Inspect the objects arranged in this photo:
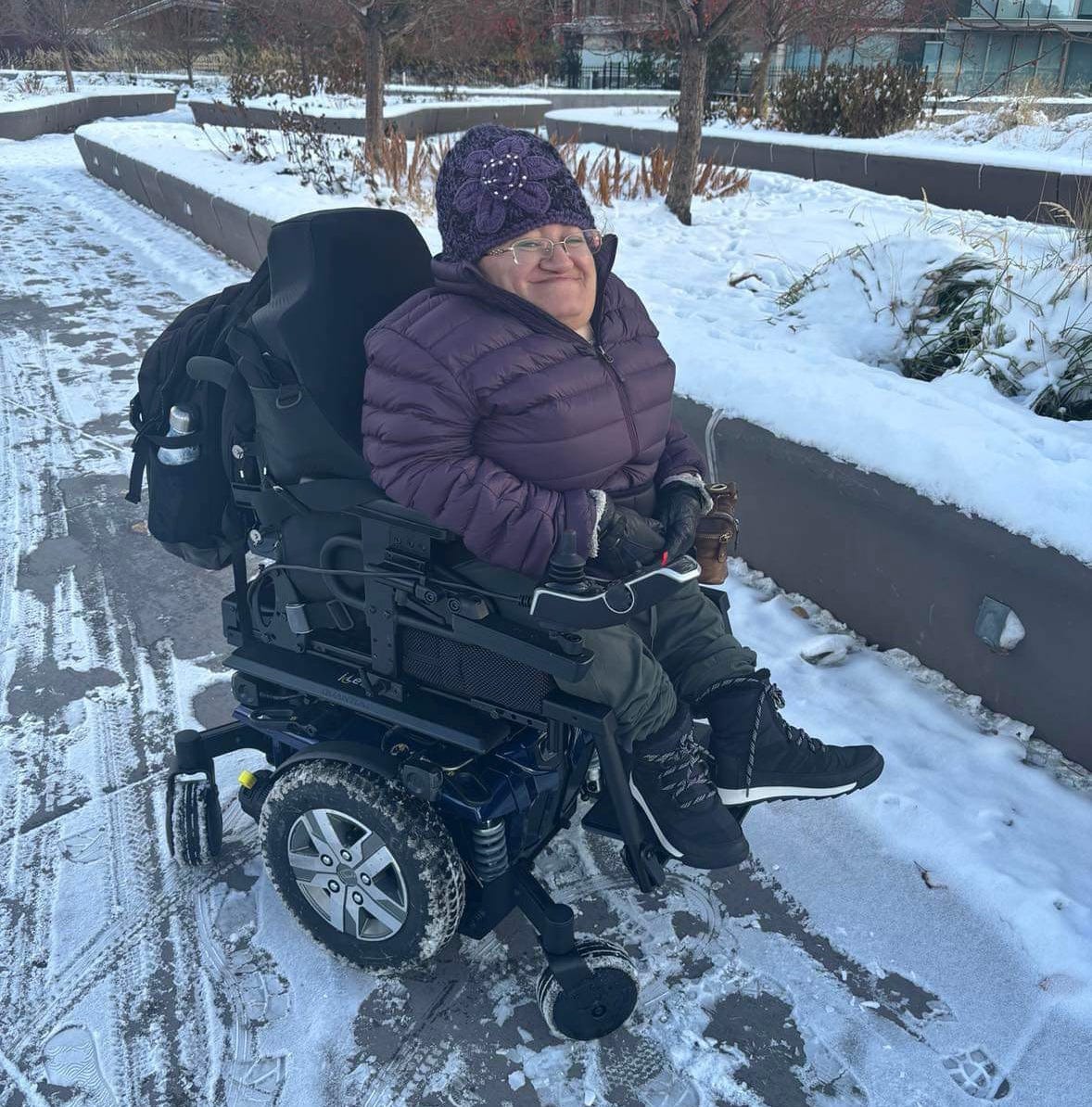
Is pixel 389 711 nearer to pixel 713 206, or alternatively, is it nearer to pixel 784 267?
pixel 784 267

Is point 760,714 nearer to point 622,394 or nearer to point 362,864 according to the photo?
point 622,394

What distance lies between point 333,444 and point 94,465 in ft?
10.9

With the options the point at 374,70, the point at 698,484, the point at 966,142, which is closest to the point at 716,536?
the point at 698,484

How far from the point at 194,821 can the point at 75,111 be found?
899 inches

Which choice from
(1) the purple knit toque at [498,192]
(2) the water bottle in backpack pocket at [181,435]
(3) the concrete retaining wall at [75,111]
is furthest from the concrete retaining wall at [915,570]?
(3) the concrete retaining wall at [75,111]

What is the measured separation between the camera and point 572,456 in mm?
2076

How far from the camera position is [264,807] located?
224 centimetres

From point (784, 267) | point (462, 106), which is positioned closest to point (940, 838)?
point (784, 267)

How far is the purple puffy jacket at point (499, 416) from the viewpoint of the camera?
1.92 meters

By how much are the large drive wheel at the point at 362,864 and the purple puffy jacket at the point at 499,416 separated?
1.94 feet

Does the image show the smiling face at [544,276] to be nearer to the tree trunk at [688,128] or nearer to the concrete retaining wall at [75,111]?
the tree trunk at [688,128]

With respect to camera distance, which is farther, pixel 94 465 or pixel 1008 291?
pixel 94 465

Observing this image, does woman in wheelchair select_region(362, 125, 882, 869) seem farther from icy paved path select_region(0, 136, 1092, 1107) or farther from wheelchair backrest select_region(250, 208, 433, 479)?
icy paved path select_region(0, 136, 1092, 1107)

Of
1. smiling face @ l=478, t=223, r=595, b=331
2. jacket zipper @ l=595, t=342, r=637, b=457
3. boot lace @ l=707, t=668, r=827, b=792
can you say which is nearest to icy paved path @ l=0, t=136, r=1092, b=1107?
boot lace @ l=707, t=668, r=827, b=792
